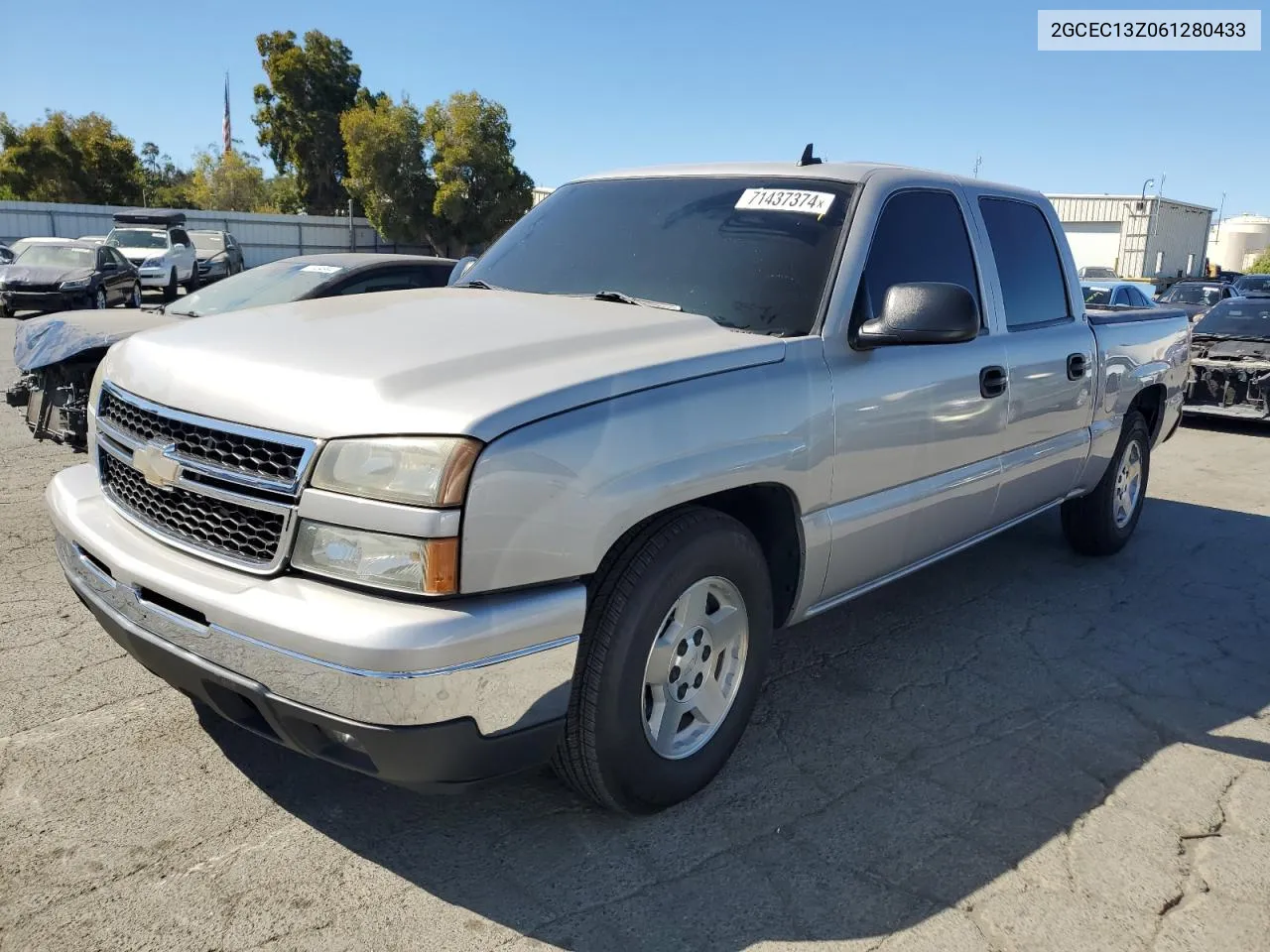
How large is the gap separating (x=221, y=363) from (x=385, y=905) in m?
1.44

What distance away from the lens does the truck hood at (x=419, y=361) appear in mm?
2365

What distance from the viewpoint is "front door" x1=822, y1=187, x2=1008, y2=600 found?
11.0 feet

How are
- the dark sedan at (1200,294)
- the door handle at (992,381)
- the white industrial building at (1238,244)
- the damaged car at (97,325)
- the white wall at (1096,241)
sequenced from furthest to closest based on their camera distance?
the white industrial building at (1238,244) < the white wall at (1096,241) < the dark sedan at (1200,294) < the damaged car at (97,325) < the door handle at (992,381)

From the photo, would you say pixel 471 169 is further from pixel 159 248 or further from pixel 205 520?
pixel 205 520

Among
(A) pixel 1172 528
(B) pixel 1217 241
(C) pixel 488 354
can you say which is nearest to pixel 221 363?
(C) pixel 488 354

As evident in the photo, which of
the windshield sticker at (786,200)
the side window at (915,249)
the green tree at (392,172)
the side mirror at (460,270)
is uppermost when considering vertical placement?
the green tree at (392,172)

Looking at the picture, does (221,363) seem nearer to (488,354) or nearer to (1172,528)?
(488,354)

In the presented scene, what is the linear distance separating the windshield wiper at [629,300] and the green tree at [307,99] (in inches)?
1888

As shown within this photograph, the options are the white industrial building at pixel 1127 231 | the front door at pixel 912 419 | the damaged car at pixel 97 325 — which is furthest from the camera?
the white industrial building at pixel 1127 231

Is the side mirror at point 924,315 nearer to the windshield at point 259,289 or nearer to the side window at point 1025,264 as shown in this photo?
the side window at point 1025,264

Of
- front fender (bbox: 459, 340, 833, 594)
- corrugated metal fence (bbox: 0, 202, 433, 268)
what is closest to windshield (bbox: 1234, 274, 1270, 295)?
front fender (bbox: 459, 340, 833, 594)

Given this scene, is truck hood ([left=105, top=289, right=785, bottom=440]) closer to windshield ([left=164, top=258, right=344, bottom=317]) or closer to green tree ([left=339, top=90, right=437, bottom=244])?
windshield ([left=164, top=258, right=344, bottom=317])

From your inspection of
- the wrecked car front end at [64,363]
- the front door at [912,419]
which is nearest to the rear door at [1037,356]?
the front door at [912,419]

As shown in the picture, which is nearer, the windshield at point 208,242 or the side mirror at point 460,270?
the side mirror at point 460,270
